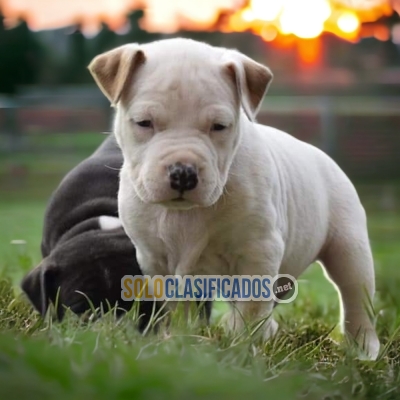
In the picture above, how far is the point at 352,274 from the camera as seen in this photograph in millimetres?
4797

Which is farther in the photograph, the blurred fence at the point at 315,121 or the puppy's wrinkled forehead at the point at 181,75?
the blurred fence at the point at 315,121

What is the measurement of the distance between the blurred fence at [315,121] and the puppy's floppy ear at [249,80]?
6.33 metres

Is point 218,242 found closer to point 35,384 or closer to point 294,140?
point 294,140

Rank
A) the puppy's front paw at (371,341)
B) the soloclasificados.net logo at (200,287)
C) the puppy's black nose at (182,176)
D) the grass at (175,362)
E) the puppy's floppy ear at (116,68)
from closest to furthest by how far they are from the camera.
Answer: the grass at (175,362)
the puppy's black nose at (182,176)
the puppy's floppy ear at (116,68)
the soloclasificados.net logo at (200,287)
the puppy's front paw at (371,341)

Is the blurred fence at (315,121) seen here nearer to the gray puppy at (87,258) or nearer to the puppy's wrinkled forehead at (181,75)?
the gray puppy at (87,258)

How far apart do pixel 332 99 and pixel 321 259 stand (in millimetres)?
7777

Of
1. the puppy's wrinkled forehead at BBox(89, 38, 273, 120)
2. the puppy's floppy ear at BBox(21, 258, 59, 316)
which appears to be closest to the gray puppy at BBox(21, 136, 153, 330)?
the puppy's floppy ear at BBox(21, 258, 59, 316)

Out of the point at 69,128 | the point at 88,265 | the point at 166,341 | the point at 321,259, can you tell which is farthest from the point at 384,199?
the point at 166,341

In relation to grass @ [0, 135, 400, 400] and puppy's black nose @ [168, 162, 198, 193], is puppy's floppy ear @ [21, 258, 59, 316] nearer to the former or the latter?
grass @ [0, 135, 400, 400]

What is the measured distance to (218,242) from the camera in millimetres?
4094

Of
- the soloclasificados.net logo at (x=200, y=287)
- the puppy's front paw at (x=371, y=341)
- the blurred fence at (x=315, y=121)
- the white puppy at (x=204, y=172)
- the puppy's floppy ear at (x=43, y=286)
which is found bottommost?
the blurred fence at (x=315, y=121)

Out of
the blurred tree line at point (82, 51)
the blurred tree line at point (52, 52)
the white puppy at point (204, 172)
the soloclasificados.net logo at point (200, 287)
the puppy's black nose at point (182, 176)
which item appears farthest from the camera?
the blurred tree line at point (52, 52)

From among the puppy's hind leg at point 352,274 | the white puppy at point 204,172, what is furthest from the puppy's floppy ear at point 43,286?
the puppy's hind leg at point 352,274

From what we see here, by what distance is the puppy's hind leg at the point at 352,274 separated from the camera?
4781 millimetres
